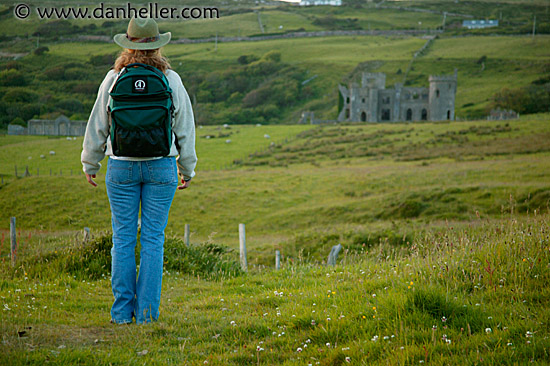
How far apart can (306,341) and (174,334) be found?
149 cm

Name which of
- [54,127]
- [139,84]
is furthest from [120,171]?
[54,127]

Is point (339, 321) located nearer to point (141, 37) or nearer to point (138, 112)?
point (138, 112)

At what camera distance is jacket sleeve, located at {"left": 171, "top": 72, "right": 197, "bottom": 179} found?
5.88 m

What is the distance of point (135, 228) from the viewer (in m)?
6.05

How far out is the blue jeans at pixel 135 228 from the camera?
19.1 ft

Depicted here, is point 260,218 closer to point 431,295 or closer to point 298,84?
point 431,295

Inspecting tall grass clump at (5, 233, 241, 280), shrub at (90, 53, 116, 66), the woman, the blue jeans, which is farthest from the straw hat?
shrub at (90, 53, 116, 66)

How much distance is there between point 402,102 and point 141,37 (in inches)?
4622

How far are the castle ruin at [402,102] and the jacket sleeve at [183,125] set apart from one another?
114109 millimetres

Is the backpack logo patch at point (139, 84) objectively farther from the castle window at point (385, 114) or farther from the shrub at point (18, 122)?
the castle window at point (385, 114)

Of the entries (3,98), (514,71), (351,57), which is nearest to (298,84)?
(351,57)

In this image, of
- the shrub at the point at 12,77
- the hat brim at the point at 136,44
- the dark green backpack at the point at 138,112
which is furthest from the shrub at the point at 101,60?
the dark green backpack at the point at 138,112

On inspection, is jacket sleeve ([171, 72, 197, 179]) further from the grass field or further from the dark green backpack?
the grass field

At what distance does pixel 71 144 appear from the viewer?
48.3 m
